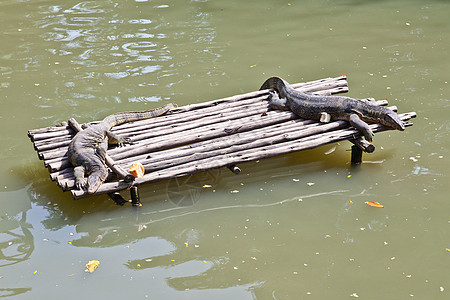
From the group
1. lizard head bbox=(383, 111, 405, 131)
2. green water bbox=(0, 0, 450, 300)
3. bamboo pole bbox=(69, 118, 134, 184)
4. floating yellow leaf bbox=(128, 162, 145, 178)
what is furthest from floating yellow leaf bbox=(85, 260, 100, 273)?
lizard head bbox=(383, 111, 405, 131)

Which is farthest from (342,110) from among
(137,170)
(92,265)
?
(92,265)

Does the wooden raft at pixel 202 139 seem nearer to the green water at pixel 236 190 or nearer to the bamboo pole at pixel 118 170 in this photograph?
the bamboo pole at pixel 118 170

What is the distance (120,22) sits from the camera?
12719 mm

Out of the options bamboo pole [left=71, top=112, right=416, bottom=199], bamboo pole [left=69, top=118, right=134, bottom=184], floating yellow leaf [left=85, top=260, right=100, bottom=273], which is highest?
bamboo pole [left=69, top=118, right=134, bottom=184]

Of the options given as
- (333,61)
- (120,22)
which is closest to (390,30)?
(333,61)

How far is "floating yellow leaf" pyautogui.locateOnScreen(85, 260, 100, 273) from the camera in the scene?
557 cm

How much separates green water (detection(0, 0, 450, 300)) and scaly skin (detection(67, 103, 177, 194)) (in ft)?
1.34

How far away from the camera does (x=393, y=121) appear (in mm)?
7168

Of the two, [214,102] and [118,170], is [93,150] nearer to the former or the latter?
[118,170]

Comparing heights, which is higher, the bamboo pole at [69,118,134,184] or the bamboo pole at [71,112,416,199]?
the bamboo pole at [69,118,134,184]

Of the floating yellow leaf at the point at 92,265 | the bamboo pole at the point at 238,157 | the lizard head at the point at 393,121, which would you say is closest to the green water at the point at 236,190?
the floating yellow leaf at the point at 92,265

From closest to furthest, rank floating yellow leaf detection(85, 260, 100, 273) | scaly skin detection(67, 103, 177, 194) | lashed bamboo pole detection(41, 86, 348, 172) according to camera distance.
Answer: floating yellow leaf detection(85, 260, 100, 273) < scaly skin detection(67, 103, 177, 194) < lashed bamboo pole detection(41, 86, 348, 172)

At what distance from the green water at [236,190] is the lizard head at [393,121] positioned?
0.47 metres

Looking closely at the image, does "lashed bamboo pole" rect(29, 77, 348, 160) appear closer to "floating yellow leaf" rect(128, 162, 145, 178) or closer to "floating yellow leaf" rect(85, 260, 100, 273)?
"floating yellow leaf" rect(128, 162, 145, 178)
